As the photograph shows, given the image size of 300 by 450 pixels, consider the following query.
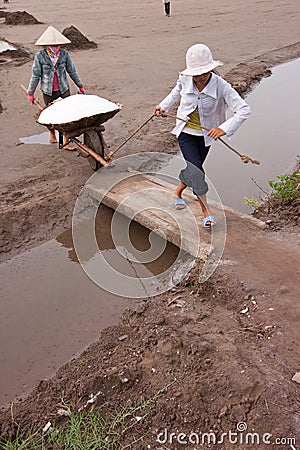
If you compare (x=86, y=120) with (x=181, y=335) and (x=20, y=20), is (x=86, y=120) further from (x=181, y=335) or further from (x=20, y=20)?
(x=20, y=20)

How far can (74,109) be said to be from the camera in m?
4.78

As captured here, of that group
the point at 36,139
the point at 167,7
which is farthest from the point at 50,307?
the point at 167,7

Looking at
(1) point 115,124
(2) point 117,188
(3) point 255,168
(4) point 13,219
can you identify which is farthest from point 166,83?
(4) point 13,219

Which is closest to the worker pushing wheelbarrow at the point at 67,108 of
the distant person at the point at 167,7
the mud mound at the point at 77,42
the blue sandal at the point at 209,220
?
the blue sandal at the point at 209,220

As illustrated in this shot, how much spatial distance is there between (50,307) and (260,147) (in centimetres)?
406

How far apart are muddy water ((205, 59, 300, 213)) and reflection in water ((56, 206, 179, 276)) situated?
121cm

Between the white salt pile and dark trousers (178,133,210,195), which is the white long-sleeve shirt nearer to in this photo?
dark trousers (178,133,210,195)

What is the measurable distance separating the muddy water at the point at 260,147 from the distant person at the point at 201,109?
4.21 ft

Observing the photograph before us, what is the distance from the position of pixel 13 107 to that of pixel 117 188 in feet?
13.3

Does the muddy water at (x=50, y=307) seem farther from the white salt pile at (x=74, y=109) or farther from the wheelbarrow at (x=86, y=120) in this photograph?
the white salt pile at (x=74, y=109)

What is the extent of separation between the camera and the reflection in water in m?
4.15

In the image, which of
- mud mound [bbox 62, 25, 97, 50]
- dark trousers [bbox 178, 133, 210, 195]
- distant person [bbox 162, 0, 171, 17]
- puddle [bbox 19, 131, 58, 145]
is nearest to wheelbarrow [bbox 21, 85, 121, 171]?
dark trousers [bbox 178, 133, 210, 195]

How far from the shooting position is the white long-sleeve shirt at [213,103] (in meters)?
3.47

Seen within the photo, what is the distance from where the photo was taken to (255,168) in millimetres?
5984
